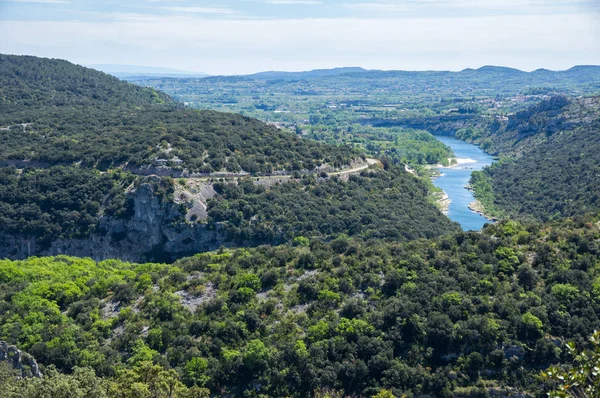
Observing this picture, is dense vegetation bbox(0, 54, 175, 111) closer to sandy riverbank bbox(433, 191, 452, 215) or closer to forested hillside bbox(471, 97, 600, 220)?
sandy riverbank bbox(433, 191, 452, 215)

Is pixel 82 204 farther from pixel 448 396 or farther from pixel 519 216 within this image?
pixel 519 216

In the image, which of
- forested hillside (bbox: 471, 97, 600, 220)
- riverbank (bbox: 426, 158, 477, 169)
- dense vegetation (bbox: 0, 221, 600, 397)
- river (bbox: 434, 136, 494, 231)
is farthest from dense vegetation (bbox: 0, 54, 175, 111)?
forested hillside (bbox: 471, 97, 600, 220)

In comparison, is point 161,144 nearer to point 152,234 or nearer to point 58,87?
point 152,234

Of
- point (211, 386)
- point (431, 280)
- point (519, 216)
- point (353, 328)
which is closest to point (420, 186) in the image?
point (519, 216)

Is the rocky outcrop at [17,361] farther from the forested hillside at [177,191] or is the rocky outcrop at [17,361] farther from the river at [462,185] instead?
the river at [462,185]

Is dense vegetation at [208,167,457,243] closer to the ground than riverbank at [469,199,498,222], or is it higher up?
higher up

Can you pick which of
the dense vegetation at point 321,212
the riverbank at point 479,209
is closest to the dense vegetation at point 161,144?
the dense vegetation at point 321,212
